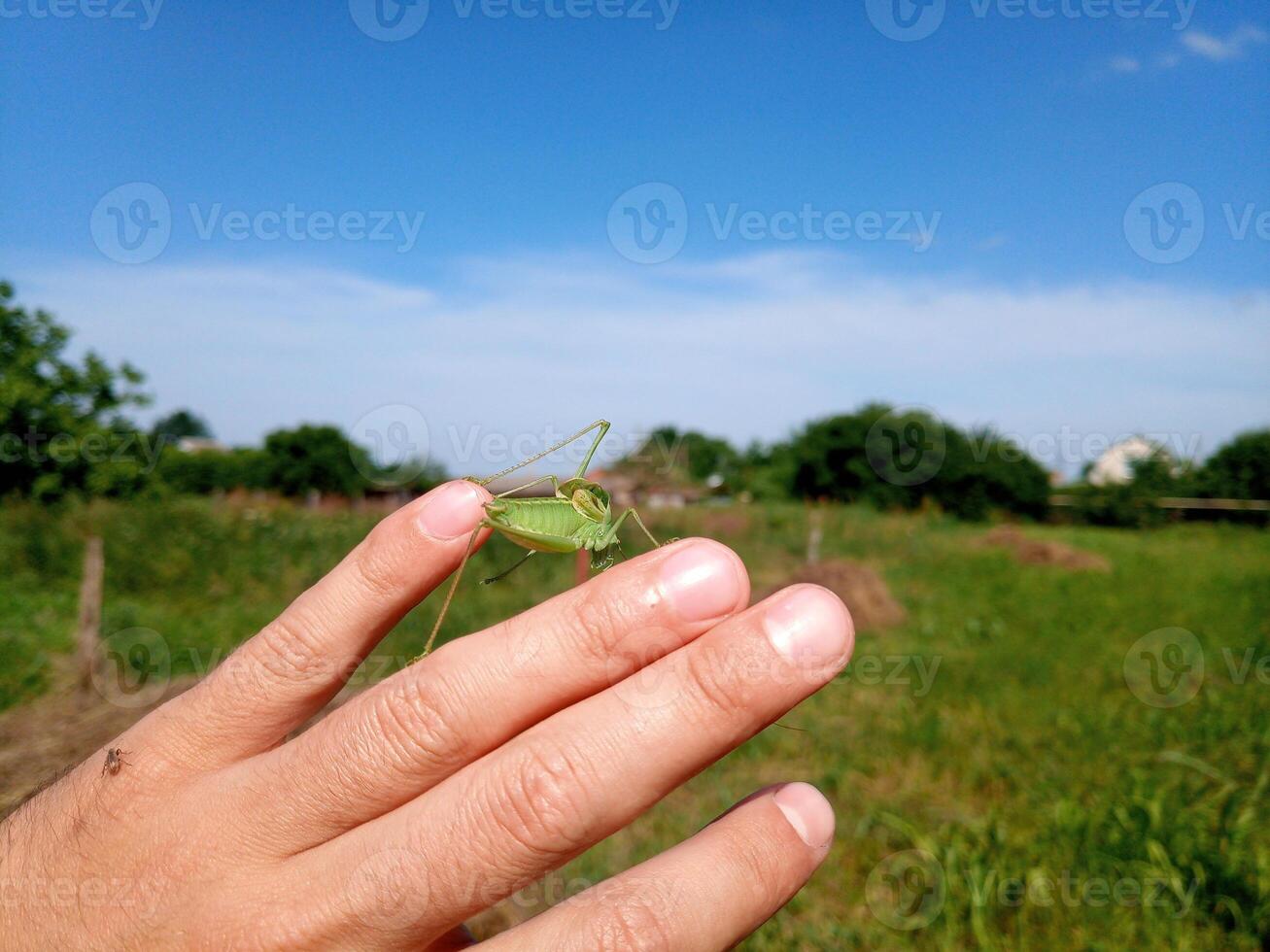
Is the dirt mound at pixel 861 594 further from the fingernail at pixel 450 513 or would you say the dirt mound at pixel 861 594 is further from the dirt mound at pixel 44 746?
the fingernail at pixel 450 513

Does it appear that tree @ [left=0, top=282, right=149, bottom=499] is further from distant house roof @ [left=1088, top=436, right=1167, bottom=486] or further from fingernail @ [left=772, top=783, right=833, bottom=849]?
distant house roof @ [left=1088, top=436, right=1167, bottom=486]

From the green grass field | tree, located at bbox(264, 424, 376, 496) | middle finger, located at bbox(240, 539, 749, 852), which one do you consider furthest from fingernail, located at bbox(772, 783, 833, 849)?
tree, located at bbox(264, 424, 376, 496)

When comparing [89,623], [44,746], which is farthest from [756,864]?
[89,623]

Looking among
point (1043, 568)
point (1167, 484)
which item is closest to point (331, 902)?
point (1043, 568)

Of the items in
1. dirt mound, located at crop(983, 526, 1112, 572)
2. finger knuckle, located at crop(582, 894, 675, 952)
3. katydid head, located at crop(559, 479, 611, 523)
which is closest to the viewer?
finger knuckle, located at crop(582, 894, 675, 952)

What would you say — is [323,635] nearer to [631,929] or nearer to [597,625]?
[597,625]

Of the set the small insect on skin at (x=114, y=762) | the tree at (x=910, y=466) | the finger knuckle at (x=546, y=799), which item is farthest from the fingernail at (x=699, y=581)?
the tree at (x=910, y=466)
